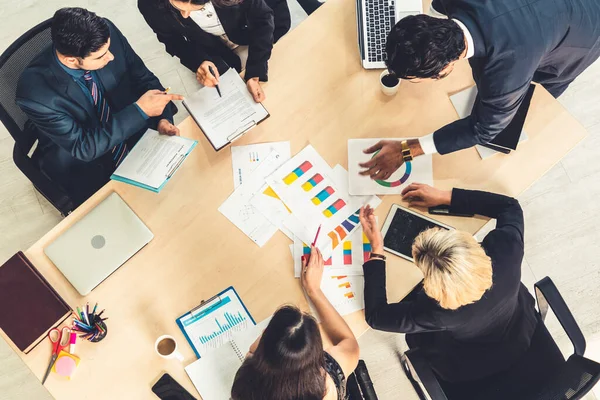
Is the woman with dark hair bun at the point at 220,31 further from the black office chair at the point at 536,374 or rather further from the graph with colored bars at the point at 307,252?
the black office chair at the point at 536,374

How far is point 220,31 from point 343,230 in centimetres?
105

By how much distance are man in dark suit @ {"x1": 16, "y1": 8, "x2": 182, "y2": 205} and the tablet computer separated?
895 millimetres

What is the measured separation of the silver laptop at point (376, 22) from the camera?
1992 mm

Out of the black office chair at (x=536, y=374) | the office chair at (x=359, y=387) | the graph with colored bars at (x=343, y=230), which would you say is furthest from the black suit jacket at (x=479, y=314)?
the office chair at (x=359, y=387)

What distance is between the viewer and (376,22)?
201 centimetres

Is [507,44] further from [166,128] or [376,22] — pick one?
[166,128]

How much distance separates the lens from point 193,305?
1787mm

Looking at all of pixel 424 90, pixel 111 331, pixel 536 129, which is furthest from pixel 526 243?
pixel 111 331

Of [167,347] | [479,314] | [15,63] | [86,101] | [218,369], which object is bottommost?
[479,314]

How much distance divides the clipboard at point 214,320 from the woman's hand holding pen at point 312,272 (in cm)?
23

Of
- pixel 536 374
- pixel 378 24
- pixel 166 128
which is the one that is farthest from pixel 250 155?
pixel 536 374

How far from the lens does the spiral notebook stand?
1707 millimetres

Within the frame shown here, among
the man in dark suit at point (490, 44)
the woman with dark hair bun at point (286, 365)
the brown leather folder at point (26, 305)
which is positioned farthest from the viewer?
the brown leather folder at point (26, 305)

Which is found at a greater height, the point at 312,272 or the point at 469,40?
the point at 469,40
